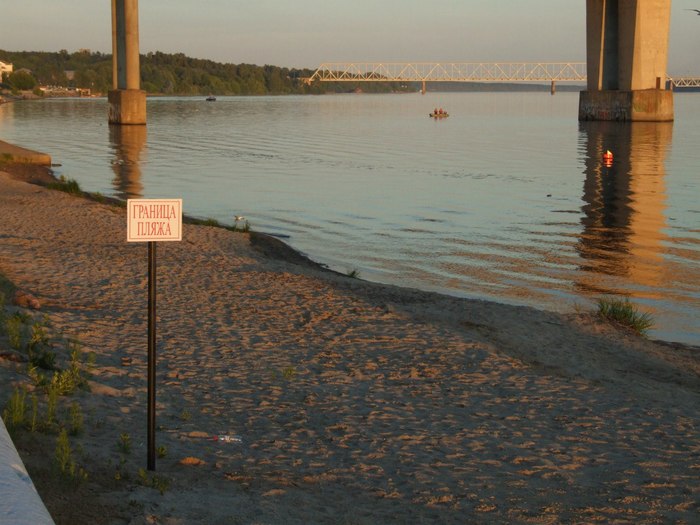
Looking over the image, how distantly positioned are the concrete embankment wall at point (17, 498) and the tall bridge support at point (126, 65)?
73.9 meters

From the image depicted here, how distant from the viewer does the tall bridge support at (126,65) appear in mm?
75938

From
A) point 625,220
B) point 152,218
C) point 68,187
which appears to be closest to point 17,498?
point 152,218

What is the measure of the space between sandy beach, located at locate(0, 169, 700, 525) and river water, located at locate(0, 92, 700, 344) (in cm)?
379

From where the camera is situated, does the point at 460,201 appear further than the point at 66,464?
Yes

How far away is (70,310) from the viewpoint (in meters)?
12.0

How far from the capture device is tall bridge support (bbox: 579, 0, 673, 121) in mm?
83438

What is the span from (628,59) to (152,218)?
8414cm

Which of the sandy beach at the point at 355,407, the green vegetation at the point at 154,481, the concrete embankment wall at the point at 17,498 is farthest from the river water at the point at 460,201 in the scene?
the concrete embankment wall at the point at 17,498

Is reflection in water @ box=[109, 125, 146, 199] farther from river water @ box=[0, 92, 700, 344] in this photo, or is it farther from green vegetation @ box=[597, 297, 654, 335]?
green vegetation @ box=[597, 297, 654, 335]

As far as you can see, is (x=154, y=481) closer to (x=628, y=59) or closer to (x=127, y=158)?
(x=127, y=158)

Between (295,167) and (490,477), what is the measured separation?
1588 inches

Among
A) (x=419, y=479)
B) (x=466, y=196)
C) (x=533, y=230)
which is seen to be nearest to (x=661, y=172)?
(x=466, y=196)

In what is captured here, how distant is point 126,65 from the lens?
76500 mm

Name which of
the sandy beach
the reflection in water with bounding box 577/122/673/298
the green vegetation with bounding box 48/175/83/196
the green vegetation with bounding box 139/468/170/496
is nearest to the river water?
the reflection in water with bounding box 577/122/673/298
